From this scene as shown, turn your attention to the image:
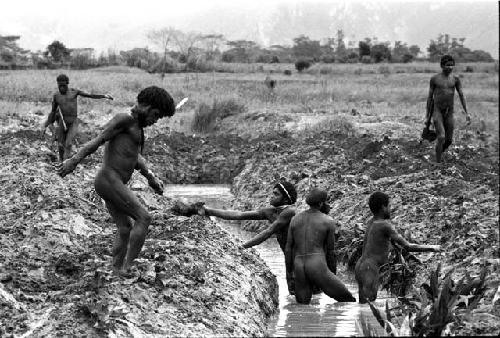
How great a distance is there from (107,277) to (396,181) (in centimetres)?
851

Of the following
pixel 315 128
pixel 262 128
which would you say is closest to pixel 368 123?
pixel 315 128

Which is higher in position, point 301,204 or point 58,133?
point 58,133

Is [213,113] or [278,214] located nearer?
[278,214]

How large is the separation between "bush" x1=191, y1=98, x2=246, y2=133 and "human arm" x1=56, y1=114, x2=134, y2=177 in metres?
21.3

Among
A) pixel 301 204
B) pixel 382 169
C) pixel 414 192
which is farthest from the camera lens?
pixel 382 169

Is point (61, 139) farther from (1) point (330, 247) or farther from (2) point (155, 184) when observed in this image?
(1) point (330, 247)

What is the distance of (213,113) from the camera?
100ft

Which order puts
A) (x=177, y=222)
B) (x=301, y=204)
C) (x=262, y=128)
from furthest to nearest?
(x=262, y=128)
(x=301, y=204)
(x=177, y=222)

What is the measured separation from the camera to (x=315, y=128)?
26.1m

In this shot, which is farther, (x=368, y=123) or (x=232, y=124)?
(x=232, y=124)

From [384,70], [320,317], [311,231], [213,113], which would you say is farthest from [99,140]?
[384,70]

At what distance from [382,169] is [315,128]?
8.27 metres

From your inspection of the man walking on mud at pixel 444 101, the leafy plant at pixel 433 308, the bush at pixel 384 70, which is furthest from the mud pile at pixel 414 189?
the bush at pixel 384 70

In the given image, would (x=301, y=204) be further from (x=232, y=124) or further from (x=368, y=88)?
(x=368, y=88)
